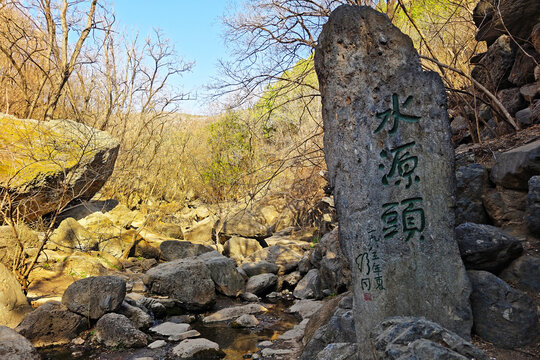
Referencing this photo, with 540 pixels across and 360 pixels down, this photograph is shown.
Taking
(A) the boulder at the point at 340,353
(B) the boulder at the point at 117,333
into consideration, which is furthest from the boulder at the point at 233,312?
(A) the boulder at the point at 340,353

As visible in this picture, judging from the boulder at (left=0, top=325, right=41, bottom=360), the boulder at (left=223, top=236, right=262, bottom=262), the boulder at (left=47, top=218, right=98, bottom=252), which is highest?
the boulder at (left=47, top=218, right=98, bottom=252)

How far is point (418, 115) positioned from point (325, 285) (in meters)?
4.78

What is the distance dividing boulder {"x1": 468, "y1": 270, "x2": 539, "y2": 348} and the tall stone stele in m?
0.16

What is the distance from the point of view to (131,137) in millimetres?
14781

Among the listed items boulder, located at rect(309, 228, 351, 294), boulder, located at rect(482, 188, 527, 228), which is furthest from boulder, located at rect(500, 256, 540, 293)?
boulder, located at rect(309, 228, 351, 294)

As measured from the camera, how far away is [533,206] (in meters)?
3.68

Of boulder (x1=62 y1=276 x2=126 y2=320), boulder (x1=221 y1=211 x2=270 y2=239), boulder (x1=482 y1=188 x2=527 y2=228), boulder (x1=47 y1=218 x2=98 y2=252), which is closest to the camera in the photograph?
boulder (x1=482 y1=188 x2=527 y2=228)

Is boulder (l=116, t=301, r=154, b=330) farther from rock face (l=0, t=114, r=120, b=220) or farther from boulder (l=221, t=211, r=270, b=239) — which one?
boulder (l=221, t=211, r=270, b=239)

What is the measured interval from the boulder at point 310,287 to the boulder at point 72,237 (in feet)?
17.5

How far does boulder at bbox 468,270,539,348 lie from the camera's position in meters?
2.98

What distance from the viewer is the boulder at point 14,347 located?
12.9ft

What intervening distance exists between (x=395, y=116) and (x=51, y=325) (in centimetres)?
531

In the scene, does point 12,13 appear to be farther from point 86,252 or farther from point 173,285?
point 173,285

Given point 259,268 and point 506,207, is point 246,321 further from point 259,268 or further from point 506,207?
point 506,207
